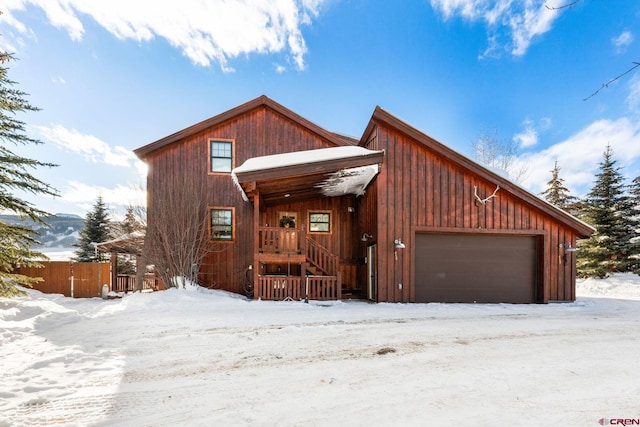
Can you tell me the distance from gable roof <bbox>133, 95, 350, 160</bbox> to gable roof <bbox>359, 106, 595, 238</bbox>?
2847 mm

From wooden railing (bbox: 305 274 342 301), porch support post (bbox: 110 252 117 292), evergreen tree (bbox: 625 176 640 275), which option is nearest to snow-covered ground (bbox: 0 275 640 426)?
wooden railing (bbox: 305 274 342 301)

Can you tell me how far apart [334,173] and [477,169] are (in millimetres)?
4671

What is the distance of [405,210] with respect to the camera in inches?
368

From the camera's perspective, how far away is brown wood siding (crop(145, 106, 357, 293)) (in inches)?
430

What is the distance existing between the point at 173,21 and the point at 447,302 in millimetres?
12612

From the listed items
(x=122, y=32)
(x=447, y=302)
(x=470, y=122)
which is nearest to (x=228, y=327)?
(x=447, y=302)

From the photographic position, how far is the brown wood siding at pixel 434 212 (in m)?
9.16

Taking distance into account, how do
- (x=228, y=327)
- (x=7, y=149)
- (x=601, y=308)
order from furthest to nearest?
(x=601, y=308) < (x=7, y=149) < (x=228, y=327)

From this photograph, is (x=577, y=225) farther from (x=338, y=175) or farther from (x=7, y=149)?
(x=7, y=149)

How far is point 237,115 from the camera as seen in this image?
37.6 feet

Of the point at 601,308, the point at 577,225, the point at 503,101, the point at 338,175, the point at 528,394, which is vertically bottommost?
the point at 601,308

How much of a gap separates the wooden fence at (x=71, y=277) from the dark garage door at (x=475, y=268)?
1157 cm

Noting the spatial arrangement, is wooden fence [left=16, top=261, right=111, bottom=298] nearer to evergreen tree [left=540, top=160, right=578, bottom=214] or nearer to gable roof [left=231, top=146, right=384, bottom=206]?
gable roof [left=231, top=146, right=384, bottom=206]

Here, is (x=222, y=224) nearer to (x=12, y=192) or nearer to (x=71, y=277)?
(x=12, y=192)
